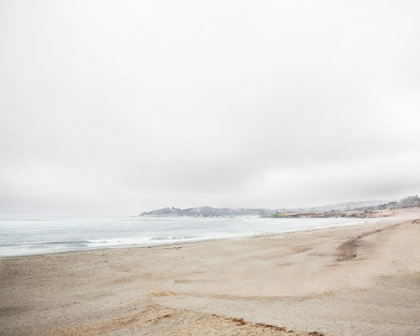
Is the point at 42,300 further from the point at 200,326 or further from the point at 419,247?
the point at 419,247

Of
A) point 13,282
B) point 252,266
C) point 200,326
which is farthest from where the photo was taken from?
point 252,266

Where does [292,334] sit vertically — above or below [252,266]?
above

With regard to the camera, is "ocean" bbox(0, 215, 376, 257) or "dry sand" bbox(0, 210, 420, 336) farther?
"ocean" bbox(0, 215, 376, 257)

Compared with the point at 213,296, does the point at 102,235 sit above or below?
below

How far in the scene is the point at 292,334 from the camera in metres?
6.42

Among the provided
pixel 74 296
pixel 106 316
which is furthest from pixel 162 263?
pixel 106 316

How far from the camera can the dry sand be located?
289 inches

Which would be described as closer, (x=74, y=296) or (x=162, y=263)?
(x=74, y=296)

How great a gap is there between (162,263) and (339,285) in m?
11.8

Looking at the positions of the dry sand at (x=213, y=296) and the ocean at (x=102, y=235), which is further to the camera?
the ocean at (x=102, y=235)

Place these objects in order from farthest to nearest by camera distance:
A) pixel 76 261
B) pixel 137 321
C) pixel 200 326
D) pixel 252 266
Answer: pixel 76 261, pixel 252 266, pixel 137 321, pixel 200 326

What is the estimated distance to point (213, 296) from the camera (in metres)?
10.8

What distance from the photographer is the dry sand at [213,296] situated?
24.1ft

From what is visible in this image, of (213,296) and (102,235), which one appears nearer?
(213,296)
